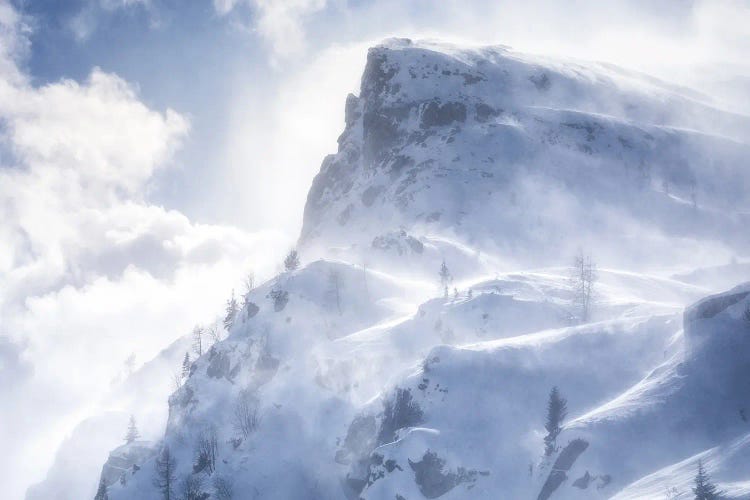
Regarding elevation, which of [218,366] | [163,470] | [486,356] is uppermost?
[218,366]

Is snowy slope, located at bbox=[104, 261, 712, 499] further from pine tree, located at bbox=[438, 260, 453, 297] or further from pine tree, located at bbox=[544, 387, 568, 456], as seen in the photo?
pine tree, located at bbox=[438, 260, 453, 297]

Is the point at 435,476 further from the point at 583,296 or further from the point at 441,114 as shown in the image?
the point at 441,114

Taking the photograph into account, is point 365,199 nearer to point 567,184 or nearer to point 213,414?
point 567,184

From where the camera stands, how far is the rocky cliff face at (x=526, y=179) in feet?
489

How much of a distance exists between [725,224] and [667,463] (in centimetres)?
11700

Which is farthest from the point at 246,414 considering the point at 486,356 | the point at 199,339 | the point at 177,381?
the point at 177,381

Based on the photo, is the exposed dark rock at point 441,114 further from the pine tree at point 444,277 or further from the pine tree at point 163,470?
the pine tree at point 163,470

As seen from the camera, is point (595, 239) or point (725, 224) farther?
point (725, 224)

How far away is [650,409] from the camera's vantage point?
60.1 metres

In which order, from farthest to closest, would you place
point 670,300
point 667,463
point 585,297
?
1. point 670,300
2. point 585,297
3. point 667,463

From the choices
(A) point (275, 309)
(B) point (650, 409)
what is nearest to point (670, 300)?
(B) point (650, 409)

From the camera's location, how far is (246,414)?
282ft

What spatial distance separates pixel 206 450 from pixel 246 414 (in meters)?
6.90

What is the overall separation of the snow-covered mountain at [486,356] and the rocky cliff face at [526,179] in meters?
0.86
